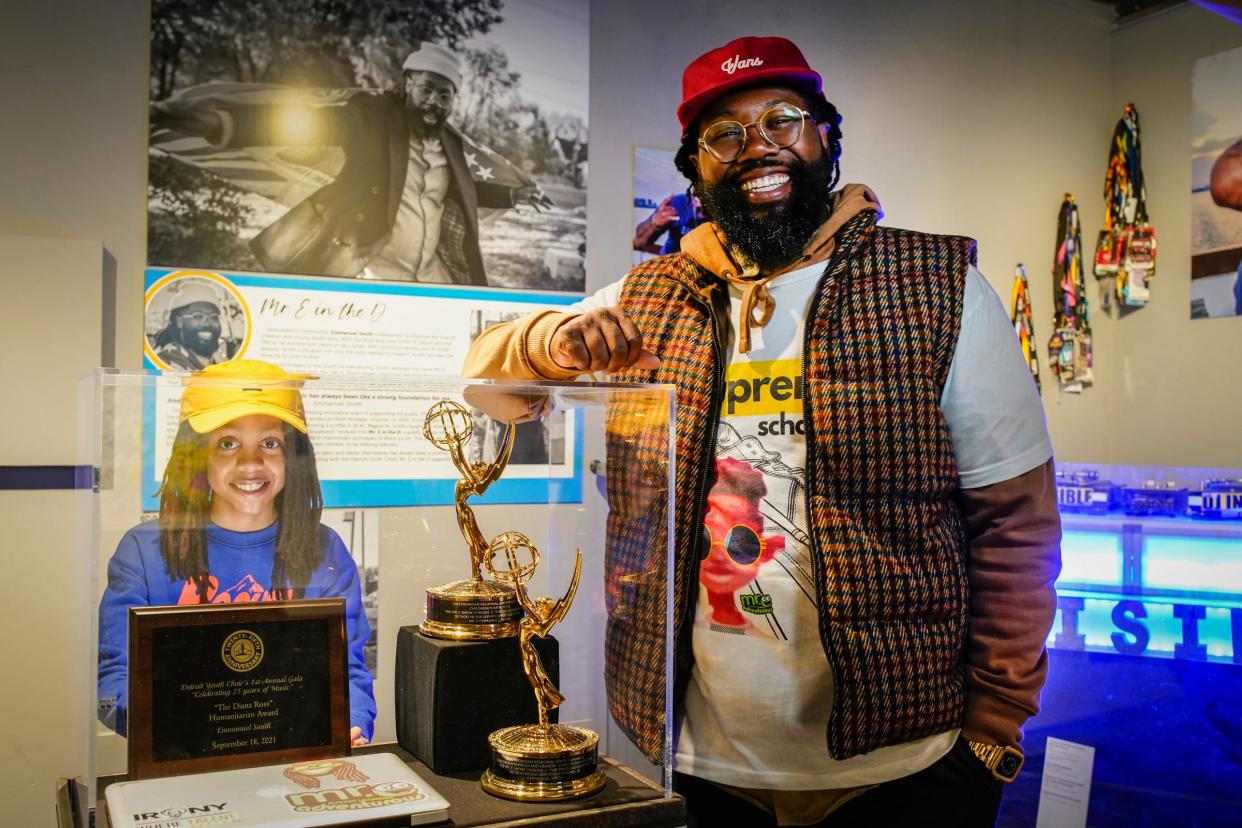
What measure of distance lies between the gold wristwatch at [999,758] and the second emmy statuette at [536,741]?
0.74 m

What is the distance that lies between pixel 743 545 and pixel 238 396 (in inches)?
34.0

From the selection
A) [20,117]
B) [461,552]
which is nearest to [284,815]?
[461,552]

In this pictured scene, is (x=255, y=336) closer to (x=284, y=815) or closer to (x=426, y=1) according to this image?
(x=426, y=1)

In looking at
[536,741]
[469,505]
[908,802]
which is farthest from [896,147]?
[536,741]

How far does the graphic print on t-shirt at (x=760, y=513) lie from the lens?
1.62m

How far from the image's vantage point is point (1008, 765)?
1.62 meters

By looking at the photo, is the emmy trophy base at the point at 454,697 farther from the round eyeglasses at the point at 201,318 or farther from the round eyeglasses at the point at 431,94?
the round eyeglasses at the point at 431,94

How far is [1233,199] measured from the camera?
3834 millimetres

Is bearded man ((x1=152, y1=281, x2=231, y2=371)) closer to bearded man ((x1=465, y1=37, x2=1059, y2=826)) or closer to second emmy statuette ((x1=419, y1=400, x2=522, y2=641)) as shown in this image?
bearded man ((x1=465, y1=37, x2=1059, y2=826))

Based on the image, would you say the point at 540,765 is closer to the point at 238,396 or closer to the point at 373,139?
the point at 238,396

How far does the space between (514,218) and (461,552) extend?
2.06 metres

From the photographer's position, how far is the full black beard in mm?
1736

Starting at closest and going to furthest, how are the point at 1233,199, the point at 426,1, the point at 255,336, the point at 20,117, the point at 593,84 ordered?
the point at 20,117, the point at 255,336, the point at 426,1, the point at 593,84, the point at 1233,199

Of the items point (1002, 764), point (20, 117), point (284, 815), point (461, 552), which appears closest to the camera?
point (284, 815)
